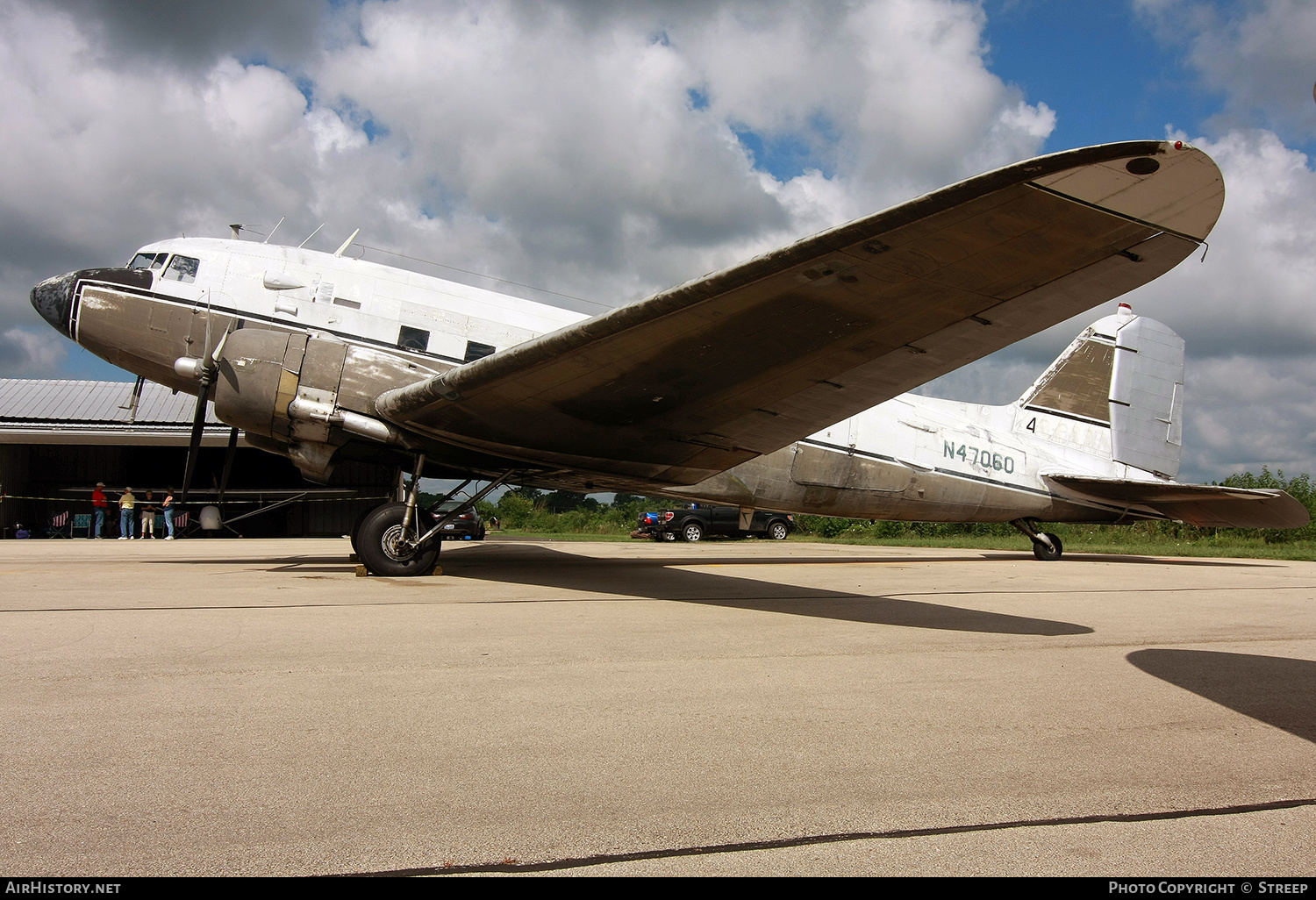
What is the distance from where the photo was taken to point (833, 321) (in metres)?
5.40

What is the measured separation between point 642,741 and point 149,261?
903 cm

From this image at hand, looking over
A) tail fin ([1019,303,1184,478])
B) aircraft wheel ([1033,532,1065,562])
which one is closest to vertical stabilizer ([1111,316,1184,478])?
tail fin ([1019,303,1184,478])

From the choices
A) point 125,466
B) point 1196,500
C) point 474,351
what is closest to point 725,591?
point 474,351

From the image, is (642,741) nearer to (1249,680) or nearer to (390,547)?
(1249,680)

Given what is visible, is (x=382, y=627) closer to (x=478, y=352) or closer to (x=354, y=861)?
(x=354, y=861)

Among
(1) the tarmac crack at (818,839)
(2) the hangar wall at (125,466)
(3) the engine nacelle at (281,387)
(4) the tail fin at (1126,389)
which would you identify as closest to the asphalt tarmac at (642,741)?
(1) the tarmac crack at (818,839)

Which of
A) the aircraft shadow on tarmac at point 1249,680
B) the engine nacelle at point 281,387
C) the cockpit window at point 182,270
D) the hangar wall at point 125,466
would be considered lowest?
the hangar wall at point 125,466

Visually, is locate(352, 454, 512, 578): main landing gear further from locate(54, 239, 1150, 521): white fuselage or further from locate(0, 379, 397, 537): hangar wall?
locate(0, 379, 397, 537): hangar wall

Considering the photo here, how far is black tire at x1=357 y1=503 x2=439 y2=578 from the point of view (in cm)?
779

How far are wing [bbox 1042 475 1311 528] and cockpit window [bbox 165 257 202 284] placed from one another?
12.5m

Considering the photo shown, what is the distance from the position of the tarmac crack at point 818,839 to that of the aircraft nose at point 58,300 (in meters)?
9.45

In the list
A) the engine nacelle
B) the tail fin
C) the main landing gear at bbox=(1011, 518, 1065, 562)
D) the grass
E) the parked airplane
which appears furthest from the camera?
the grass

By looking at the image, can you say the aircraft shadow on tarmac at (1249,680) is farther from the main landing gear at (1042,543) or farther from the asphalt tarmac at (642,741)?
the main landing gear at (1042,543)

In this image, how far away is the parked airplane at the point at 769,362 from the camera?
4281 millimetres
